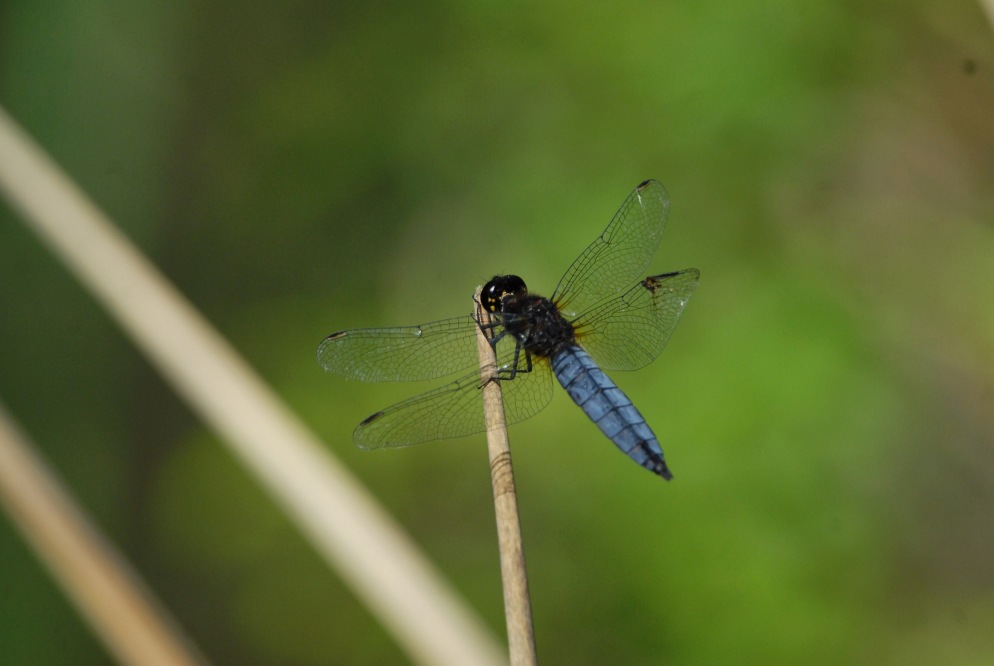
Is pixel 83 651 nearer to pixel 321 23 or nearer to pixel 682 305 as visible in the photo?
pixel 682 305

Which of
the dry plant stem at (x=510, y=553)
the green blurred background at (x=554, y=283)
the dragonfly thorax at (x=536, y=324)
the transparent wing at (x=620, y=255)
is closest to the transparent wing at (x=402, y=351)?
the dragonfly thorax at (x=536, y=324)

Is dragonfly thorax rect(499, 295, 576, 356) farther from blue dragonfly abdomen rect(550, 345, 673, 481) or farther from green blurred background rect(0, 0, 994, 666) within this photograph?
green blurred background rect(0, 0, 994, 666)

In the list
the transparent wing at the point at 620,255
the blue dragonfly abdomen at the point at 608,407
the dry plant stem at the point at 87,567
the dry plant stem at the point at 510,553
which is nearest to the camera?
the dry plant stem at the point at 510,553

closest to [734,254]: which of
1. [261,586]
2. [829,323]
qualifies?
[829,323]

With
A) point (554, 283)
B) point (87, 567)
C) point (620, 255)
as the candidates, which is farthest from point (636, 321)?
point (87, 567)

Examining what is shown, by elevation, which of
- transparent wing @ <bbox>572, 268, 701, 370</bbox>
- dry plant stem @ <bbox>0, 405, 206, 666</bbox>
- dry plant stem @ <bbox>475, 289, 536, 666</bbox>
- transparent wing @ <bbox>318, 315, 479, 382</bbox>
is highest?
transparent wing @ <bbox>318, 315, 479, 382</bbox>

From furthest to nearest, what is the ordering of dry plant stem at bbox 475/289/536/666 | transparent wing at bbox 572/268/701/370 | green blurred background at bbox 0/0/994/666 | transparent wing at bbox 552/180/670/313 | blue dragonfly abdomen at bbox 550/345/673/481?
green blurred background at bbox 0/0/994/666
transparent wing at bbox 552/180/670/313
transparent wing at bbox 572/268/701/370
blue dragonfly abdomen at bbox 550/345/673/481
dry plant stem at bbox 475/289/536/666

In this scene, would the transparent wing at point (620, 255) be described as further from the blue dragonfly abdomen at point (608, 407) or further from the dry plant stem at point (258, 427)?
the dry plant stem at point (258, 427)

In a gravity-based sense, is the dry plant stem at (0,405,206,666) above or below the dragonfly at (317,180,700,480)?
below

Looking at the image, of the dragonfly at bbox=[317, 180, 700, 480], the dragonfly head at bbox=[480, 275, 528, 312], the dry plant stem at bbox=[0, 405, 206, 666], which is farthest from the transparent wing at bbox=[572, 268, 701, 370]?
the dry plant stem at bbox=[0, 405, 206, 666]
